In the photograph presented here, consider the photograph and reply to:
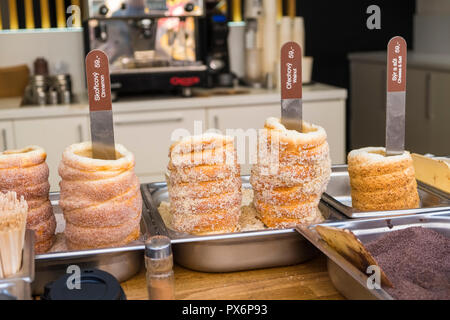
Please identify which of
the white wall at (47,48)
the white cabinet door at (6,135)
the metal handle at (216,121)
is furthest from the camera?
the white wall at (47,48)

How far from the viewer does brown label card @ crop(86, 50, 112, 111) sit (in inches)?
40.5

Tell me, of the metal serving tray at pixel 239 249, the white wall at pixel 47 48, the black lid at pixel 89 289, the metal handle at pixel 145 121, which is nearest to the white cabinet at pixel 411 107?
the metal handle at pixel 145 121

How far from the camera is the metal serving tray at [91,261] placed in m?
0.98

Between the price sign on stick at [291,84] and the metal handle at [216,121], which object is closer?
the price sign on stick at [291,84]

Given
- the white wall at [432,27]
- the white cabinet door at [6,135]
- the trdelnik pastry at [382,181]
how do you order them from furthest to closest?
the white wall at [432,27] < the white cabinet door at [6,135] < the trdelnik pastry at [382,181]

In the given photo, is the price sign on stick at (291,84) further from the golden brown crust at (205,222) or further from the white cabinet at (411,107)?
the white cabinet at (411,107)

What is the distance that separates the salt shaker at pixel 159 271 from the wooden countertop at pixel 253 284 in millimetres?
86

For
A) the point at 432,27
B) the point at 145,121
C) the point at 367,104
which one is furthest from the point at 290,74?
the point at 432,27

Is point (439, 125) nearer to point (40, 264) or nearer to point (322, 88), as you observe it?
point (322, 88)

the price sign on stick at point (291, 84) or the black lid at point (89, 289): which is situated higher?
the price sign on stick at point (291, 84)

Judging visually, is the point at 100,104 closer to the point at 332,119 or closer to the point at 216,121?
the point at 216,121
